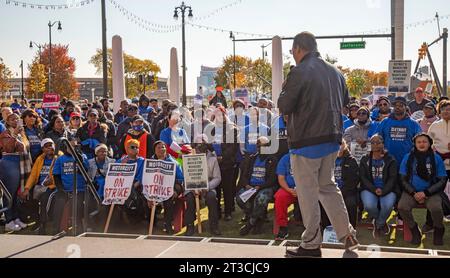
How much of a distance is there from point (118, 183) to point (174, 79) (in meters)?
11.1

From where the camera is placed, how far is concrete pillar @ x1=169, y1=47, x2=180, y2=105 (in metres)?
18.6

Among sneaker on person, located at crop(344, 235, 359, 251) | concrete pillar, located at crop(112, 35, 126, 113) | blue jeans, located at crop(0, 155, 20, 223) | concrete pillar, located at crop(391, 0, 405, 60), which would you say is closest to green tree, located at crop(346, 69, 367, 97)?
concrete pillar, located at crop(391, 0, 405, 60)

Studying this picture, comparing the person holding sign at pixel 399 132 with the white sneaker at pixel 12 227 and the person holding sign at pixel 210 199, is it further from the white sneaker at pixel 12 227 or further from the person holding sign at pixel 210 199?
the white sneaker at pixel 12 227

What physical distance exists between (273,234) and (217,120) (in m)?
2.54

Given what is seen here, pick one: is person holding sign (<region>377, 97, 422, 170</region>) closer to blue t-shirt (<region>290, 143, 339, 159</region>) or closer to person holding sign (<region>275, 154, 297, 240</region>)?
person holding sign (<region>275, 154, 297, 240</region>)

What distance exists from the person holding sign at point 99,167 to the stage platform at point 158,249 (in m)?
2.56

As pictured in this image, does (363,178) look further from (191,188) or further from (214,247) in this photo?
(214,247)

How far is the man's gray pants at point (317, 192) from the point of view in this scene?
4.44 meters

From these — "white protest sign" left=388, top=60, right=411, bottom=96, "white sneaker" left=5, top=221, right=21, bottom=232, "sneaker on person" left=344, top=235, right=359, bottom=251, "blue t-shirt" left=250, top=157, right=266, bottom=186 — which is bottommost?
"white sneaker" left=5, top=221, right=21, bottom=232

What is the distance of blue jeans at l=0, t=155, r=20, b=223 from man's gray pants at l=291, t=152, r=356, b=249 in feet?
18.7

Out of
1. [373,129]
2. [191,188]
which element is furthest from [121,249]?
[373,129]

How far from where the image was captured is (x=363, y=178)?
25.0ft

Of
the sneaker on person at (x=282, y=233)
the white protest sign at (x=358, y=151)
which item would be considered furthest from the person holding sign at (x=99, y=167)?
the white protest sign at (x=358, y=151)

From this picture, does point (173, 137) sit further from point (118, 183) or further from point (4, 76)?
point (4, 76)
